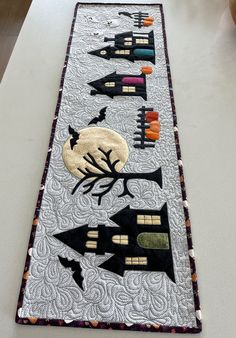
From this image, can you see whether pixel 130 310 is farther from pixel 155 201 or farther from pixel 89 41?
pixel 89 41

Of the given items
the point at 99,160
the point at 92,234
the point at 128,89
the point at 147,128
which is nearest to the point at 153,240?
the point at 92,234

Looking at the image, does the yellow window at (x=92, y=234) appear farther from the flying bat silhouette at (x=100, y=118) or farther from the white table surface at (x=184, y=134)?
the flying bat silhouette at (x=100, y=118)

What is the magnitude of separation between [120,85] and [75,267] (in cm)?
84

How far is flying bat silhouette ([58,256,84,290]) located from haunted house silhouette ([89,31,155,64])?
3.38 ft

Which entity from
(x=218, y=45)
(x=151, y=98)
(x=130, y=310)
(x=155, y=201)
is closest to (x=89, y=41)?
(x=151, y=98)

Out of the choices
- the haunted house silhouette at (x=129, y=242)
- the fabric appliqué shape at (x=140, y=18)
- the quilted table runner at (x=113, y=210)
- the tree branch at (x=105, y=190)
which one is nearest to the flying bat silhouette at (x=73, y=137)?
the quilted table runner at (x=113, y=210)

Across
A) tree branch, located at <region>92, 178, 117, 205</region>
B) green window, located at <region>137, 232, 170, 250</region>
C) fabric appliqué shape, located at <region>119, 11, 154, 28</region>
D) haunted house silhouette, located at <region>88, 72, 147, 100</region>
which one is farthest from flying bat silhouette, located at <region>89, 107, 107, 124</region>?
fabric appliqué shape, located at <region>119, 11, 154, 28</region>

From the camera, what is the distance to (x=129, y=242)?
974 millimetres

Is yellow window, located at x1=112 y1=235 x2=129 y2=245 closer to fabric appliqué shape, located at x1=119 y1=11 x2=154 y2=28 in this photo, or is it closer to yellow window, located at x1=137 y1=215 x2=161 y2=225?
yellow window, located at x1=137 y1=215 x2=161 y2=225

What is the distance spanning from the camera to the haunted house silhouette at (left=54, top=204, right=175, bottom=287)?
0.93 metres

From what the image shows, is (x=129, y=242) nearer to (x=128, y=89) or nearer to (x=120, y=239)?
(x=120, y=239)

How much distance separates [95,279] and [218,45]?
4.41 ft

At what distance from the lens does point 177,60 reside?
5.15 feet

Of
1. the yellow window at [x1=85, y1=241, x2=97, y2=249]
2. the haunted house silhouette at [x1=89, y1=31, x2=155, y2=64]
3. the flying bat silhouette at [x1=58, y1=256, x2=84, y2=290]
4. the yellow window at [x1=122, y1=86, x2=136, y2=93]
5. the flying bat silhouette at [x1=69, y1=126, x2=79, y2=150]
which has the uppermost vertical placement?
the haunted house silhouette at [x1=89, y1=31, x2=155, y2=64]
